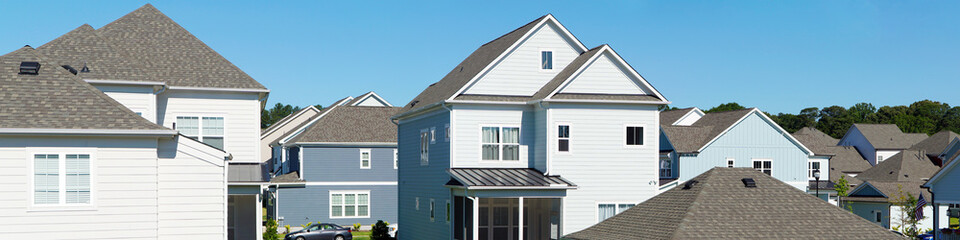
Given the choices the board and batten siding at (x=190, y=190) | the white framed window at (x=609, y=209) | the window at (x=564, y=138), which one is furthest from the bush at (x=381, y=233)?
the board and batten siding at (x=190, y=190)

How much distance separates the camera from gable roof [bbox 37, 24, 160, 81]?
27484mm

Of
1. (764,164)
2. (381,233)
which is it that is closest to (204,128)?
(381,233)

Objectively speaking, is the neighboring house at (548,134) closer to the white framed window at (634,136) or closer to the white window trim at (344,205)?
the white framed window at (634,136)

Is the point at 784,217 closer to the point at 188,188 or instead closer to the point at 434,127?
the point at 188,188

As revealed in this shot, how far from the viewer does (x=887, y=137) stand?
10044cm

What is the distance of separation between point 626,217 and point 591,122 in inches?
483

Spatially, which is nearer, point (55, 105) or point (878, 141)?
point (55, 105)

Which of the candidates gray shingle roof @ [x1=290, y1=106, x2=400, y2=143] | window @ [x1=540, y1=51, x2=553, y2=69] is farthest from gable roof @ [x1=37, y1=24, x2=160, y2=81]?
gray shingle roof @ [x1=290, y1=106, x2=400, y2=143]

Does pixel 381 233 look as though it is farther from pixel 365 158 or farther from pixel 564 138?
pixel 564 138

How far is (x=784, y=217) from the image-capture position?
19.4 m

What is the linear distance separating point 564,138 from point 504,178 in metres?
2.89

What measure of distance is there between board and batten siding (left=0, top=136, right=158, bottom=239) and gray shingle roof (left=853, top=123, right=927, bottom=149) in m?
93.5

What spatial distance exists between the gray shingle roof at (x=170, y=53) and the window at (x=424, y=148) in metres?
8.88

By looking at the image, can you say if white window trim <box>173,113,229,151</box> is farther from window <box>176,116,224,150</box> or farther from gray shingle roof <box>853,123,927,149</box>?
gray shingle roof <box>853,123,927,149</box>
